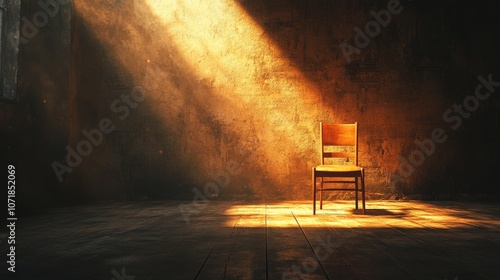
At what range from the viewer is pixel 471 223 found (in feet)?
11.1

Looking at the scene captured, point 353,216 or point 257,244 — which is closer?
point 257,244

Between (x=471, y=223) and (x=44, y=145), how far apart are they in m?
4.62

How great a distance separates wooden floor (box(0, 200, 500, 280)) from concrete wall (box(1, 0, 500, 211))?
118 cm

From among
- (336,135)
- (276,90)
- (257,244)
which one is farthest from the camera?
(276,90)

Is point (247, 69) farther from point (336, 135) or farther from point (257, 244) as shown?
point (257, 244)

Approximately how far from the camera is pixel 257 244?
2457 mm

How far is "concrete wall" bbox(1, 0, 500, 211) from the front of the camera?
543cm

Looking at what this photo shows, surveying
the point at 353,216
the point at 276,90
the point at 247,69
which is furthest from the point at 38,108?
the point at 353,216

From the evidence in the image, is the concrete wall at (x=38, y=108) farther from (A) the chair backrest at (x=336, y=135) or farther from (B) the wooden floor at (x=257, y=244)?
(A) the chair backrest at (x=336, y=135)

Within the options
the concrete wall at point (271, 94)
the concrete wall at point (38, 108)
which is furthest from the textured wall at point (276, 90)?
the concrete wall at point (38, 108)

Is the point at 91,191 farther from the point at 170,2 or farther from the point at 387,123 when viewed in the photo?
the point at 387,123

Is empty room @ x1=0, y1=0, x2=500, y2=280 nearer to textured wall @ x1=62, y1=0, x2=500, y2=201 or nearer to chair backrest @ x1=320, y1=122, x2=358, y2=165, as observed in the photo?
textured wall @ x1=62, y1=0, x2=500, y2=201

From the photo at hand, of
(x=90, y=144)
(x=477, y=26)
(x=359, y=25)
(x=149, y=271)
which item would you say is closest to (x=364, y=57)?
(x=359, y=25)

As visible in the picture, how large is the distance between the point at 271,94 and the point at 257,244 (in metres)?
3.39
